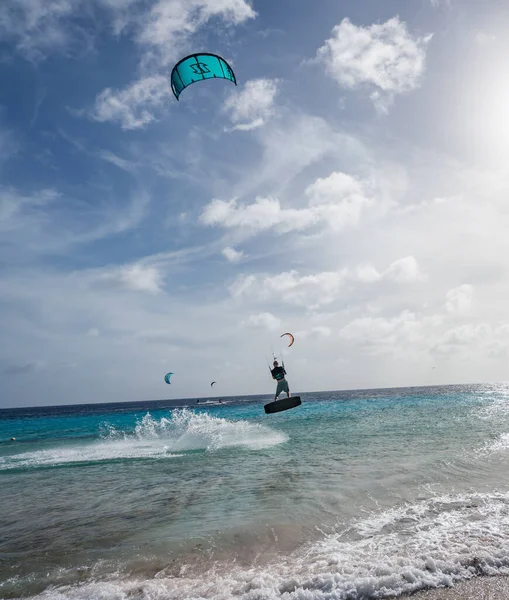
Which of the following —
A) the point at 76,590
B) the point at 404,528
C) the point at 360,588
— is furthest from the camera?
the point at 404,528

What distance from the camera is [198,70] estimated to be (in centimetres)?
1250

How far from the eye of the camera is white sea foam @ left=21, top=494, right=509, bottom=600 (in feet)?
17.8

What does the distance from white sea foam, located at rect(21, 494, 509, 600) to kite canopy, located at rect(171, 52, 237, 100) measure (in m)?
13.4

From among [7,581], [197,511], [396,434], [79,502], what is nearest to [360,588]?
[197,511]

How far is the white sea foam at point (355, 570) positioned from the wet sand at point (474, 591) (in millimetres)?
143

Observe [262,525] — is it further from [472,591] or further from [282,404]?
[282,404]

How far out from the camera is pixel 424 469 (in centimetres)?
1215

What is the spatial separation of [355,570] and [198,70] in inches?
543

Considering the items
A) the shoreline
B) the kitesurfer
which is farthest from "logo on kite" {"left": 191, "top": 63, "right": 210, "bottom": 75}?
the shoreline

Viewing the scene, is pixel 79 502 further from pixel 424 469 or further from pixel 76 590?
pixel 424 469

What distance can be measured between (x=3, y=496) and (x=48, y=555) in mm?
6889

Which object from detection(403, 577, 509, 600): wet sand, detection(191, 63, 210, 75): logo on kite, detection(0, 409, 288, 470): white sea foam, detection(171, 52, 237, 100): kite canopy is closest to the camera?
detection(403, 577, 509, 600): wet sand

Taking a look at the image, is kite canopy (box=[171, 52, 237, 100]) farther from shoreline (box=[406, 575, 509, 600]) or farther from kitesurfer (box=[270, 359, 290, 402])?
shoreline (box=[406, 575, 509, 600])

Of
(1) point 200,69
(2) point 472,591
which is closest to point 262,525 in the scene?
(2) point 472,591
